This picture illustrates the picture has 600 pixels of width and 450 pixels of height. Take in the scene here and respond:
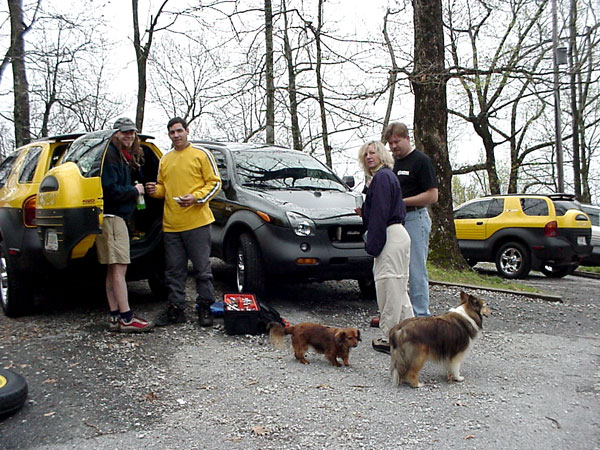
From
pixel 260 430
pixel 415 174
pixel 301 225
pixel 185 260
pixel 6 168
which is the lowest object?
pixel 260 430

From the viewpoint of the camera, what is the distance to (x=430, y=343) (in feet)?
13.5

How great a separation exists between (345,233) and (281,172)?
1505 mm

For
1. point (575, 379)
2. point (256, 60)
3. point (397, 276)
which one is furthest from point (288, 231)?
point (256, 60)

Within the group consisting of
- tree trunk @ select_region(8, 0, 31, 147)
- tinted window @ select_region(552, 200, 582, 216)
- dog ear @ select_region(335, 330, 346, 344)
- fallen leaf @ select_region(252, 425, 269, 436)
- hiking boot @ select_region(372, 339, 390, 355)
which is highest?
tree trunk @ select_region(8, 0, 31, 147)

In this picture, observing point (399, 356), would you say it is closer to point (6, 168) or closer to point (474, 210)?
point (6, 168)

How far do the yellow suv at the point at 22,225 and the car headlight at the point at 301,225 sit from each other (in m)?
2.57

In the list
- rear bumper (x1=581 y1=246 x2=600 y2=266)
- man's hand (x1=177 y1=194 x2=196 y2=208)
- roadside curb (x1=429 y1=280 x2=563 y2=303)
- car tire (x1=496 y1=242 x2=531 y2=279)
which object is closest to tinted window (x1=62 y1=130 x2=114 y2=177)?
man's hand (x1=177 y1=194 x2=196 y2=208)

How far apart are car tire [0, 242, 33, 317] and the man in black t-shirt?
13.2 ft

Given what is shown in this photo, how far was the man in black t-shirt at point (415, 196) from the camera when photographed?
5246 mm

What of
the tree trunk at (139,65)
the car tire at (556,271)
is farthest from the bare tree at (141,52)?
the car tire at (556,271)

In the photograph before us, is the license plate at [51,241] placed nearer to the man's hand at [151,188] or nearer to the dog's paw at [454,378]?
the man's hand at [151,188]

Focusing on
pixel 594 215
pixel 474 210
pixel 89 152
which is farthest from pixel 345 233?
pixel 594 215

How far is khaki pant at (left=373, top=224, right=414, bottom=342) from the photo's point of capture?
4723mm

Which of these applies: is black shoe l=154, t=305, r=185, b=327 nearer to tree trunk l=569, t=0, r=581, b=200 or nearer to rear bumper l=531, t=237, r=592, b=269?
rear bumper l=531, t=237, r=592, b=269
